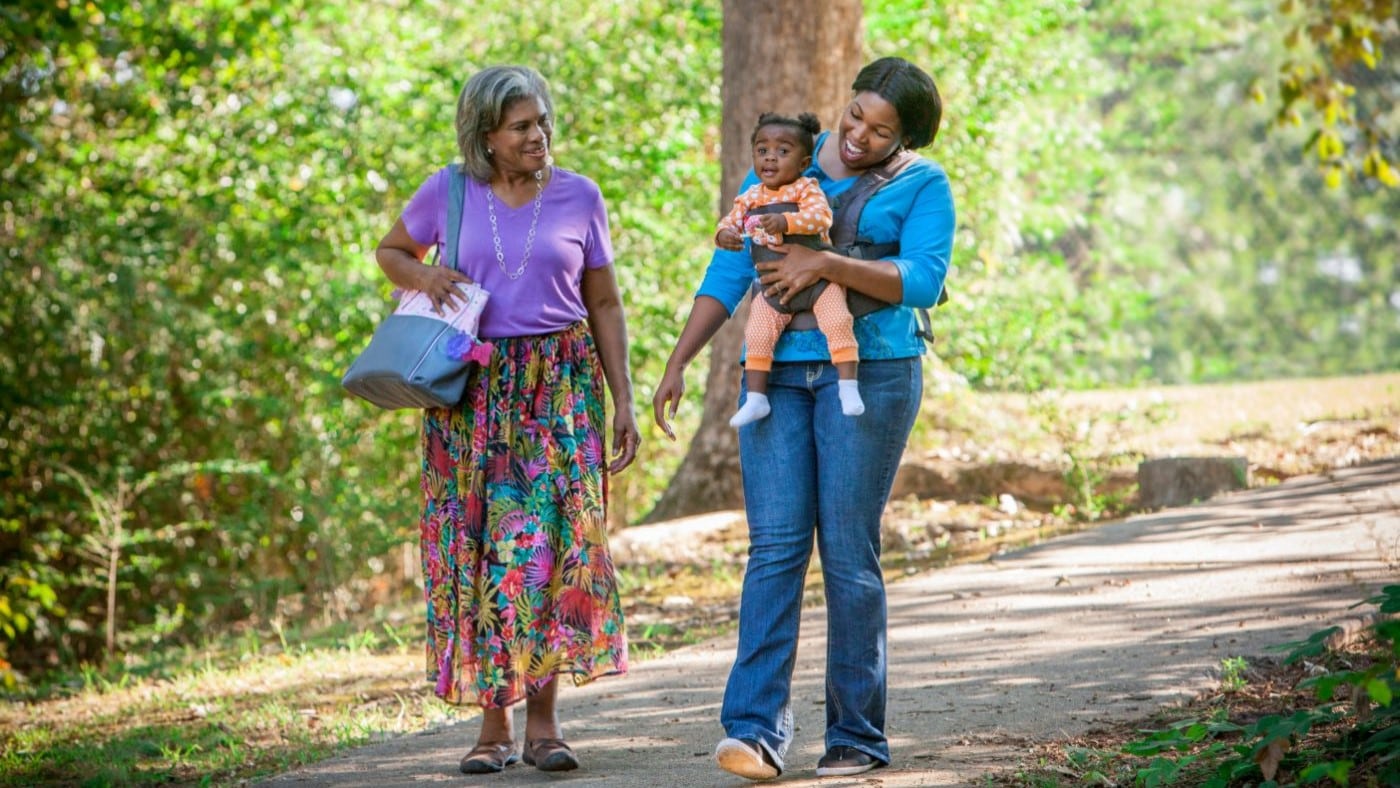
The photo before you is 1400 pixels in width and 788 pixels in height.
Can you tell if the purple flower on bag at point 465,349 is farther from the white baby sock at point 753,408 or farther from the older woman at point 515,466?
the white baby sock at point 753,408

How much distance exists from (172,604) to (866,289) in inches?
328

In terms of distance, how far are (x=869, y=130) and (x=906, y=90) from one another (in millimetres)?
132

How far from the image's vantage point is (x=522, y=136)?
169 inches

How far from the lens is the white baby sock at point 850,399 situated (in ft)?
12.3

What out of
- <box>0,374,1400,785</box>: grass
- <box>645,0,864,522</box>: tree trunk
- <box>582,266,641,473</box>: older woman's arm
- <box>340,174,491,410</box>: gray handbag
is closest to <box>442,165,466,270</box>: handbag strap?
<box>340,174,491,410</box>: gray handbag

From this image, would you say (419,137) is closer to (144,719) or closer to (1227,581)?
(144,719)

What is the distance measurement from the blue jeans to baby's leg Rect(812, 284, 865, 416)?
0.23 ft

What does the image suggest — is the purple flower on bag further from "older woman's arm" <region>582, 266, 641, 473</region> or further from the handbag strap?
"older woman's arm" <region>582, 266, 641, 473</region>

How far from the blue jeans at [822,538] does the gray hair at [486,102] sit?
1.08 m

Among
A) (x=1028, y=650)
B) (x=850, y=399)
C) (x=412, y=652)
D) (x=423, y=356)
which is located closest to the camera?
(x=850, y=399)

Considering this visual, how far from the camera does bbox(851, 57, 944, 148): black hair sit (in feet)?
12.5

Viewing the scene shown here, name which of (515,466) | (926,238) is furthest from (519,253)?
(926,238)

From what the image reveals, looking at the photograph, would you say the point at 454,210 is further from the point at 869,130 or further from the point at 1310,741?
the point at 1310,741

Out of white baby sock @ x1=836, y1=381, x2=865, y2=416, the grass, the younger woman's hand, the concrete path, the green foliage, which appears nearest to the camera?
the green foliage
